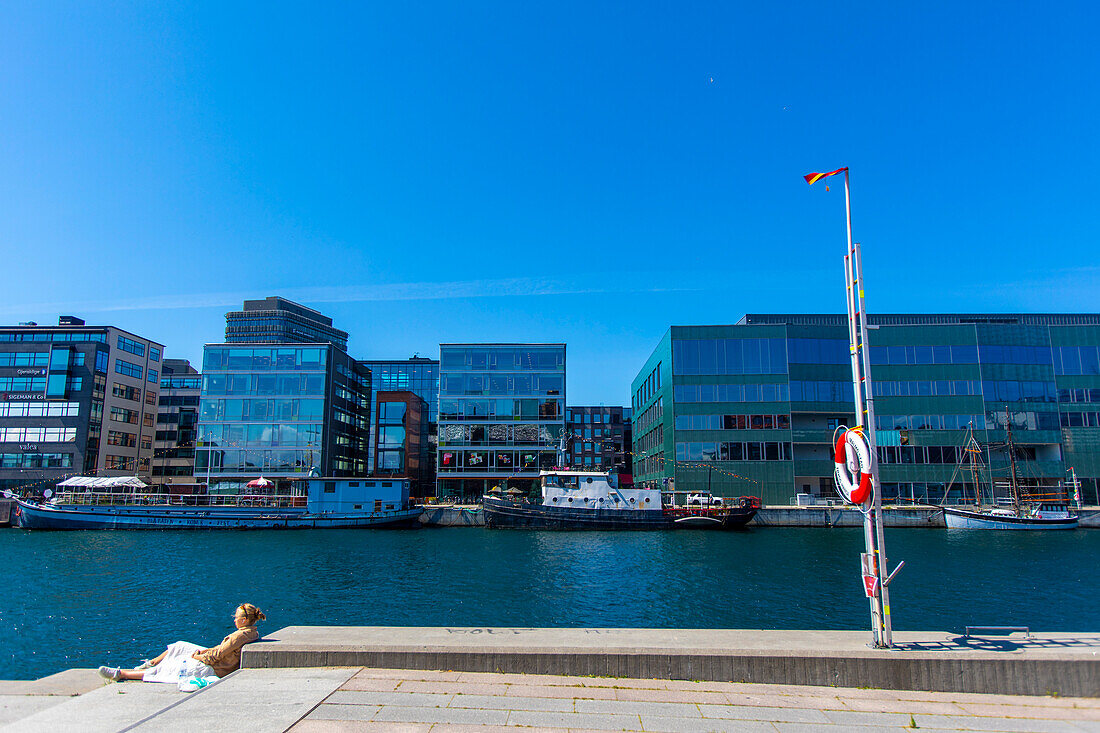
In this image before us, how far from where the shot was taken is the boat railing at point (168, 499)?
59.9 meters

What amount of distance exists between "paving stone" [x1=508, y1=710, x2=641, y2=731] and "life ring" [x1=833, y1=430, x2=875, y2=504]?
5.04 meters

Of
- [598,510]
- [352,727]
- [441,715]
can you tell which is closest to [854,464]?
[441,715]

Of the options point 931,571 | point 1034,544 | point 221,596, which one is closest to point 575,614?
point 221,596

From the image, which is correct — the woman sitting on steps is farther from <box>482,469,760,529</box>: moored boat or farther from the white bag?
<box>482,469,760,529</box>: moored boat

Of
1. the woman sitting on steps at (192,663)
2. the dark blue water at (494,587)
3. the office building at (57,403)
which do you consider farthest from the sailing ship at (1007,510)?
the office building at (57,403)

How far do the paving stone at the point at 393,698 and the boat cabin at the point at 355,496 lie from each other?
5356 cm

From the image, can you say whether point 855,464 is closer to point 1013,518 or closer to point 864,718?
point 864,718

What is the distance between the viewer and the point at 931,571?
30.7 metres

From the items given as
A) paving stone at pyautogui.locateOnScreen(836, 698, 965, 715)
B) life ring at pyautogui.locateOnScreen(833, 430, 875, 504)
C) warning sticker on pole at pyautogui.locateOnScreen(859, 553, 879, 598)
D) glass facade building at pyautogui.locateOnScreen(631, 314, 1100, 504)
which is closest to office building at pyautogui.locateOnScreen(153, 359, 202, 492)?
glass facade building at pyautogui.locateOnScreen(631, 314, 1100, 504)

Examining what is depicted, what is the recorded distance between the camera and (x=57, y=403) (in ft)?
232

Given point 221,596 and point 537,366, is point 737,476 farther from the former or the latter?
point 221,596

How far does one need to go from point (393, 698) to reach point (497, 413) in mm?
63269

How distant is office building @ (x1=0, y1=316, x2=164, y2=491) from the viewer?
6944 cm

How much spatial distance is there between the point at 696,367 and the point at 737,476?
460 inches
